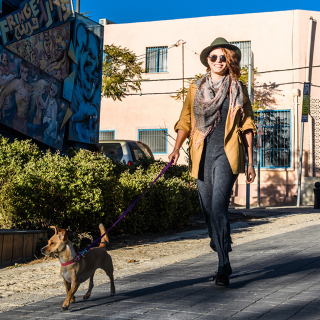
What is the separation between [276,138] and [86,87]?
11.3 m

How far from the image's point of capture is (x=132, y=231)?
28.6ft

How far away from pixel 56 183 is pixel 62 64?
5.83 m

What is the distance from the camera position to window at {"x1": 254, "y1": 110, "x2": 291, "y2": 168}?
21594 millimetres

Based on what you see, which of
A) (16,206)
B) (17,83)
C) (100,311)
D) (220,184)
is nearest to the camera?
(100,311)

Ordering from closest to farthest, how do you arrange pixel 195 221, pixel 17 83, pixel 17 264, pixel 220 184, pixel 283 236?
pixel 220 184 < pixel 17 264 < pixel 283 236 < pixel 17 83 < pixel 195 221

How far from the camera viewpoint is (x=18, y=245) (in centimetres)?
639

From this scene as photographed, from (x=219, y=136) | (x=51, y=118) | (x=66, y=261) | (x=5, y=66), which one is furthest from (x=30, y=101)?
(x=66, y=261)

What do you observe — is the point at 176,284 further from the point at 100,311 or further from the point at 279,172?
the point at 279,172

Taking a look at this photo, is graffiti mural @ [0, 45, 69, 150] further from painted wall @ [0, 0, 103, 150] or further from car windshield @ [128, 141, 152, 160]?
car windshield @ [128, 141, 152, 160]

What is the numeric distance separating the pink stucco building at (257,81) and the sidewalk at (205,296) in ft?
51.8

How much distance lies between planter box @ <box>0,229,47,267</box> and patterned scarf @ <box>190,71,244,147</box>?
A: 2976 mm

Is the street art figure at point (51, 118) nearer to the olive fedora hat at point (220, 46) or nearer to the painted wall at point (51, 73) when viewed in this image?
the painted wall at point (51, 73)

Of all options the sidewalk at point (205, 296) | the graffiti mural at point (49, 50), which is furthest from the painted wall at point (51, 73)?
the sidewalk at point (205, 296)

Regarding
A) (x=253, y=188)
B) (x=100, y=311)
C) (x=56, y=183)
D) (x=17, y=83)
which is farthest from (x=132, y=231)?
(x=253, y=188)
